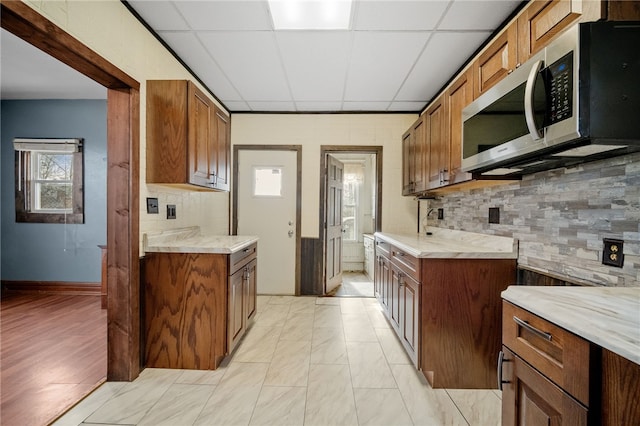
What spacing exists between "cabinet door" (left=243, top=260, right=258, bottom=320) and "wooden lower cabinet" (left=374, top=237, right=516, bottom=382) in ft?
4.91

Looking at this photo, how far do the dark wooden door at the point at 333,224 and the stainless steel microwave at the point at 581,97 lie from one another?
2825 millimetres

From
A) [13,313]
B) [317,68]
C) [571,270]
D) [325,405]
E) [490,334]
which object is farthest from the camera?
[13,313]

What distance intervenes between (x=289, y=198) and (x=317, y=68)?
5.84 ft

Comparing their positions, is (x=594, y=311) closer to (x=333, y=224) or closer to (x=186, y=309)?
(x=186, y=309)

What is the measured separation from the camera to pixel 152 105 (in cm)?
219

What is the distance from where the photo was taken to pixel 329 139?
3979 mm

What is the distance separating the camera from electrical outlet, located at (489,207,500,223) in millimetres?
→ 2240

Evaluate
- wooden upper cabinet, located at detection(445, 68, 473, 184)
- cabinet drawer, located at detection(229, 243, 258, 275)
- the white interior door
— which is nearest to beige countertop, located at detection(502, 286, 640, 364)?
wooden upper cabinet, located at detection(445, 68, 473, 184)

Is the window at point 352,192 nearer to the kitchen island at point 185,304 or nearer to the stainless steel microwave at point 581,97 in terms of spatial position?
the kitchen island at point 185,304

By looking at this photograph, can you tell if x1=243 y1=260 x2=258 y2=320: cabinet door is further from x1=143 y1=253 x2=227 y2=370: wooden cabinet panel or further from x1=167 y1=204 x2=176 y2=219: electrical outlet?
x1=167 y1=204 x2=176 y2=219: electrical outlet

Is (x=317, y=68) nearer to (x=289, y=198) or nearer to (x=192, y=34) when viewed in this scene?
(x=192, y=34)

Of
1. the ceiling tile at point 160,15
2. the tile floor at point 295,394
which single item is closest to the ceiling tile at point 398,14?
the ceiling tile at point 160,15

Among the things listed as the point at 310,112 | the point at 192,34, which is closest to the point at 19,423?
the point at 192,34

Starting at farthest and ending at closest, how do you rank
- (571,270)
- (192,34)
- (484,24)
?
(192,34) → (484,24) → (571,270)
